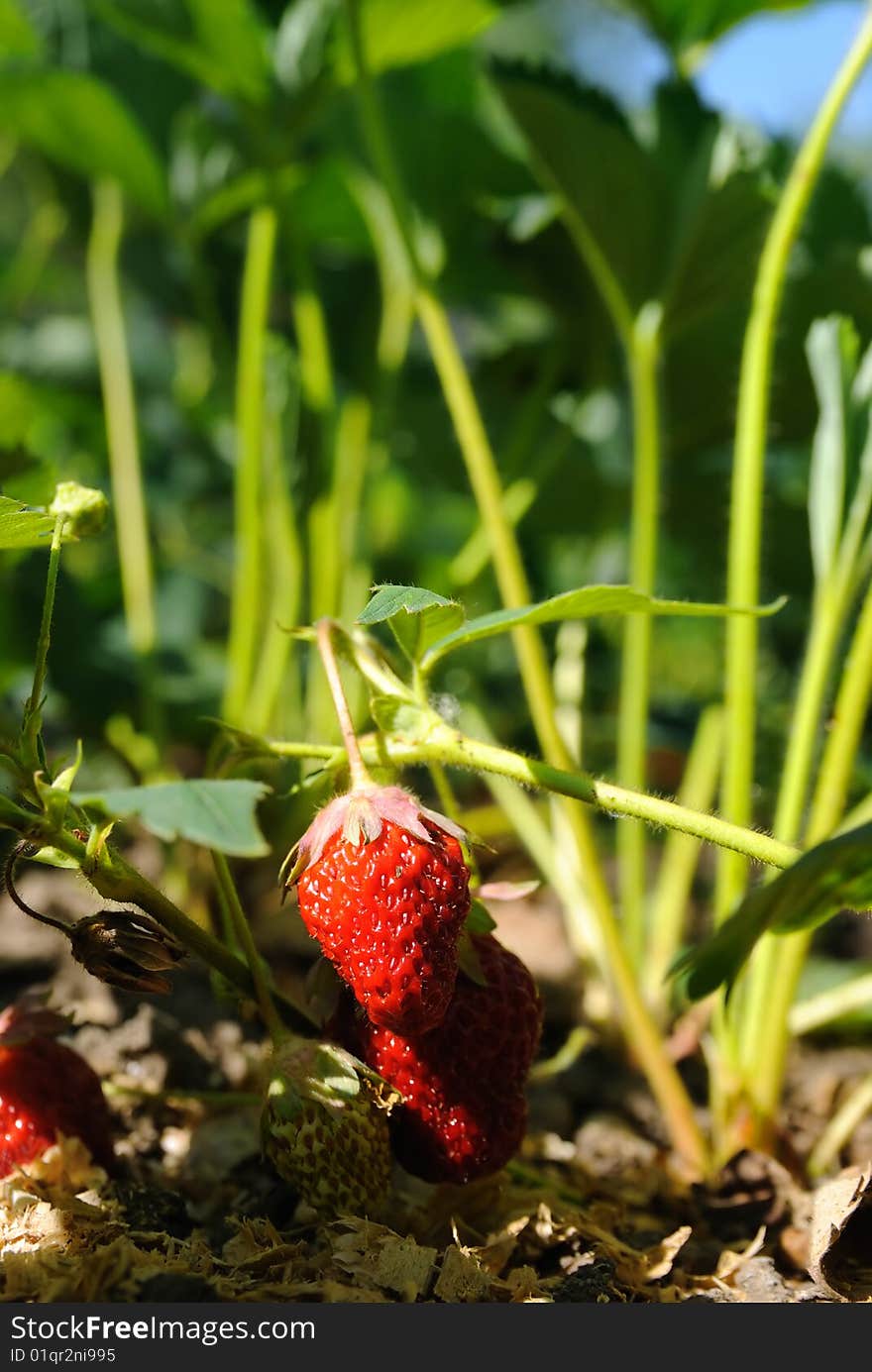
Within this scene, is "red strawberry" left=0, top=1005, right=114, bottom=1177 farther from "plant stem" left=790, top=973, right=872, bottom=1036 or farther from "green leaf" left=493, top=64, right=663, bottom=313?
"green leaf" left=493, top=64, right=663, bottom=313

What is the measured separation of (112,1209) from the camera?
504mm

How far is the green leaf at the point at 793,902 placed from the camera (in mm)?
382

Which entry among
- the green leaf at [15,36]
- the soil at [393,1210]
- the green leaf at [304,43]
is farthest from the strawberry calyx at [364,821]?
the green leaf at [15,36]

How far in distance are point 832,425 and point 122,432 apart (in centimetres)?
65

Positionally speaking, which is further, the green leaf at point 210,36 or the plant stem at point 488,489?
the green leaf at point 210,36

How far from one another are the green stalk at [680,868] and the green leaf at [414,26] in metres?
0.51

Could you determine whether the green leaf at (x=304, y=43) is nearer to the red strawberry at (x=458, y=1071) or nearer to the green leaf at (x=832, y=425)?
the green leaf at (x=832, y=425)

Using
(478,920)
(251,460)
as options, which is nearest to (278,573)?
(251,460)

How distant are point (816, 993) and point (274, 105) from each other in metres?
0.76

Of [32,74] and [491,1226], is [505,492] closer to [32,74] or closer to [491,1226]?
[32,74]

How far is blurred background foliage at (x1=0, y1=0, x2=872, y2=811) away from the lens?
805 mm

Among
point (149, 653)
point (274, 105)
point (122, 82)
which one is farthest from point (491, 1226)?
point (122, 82)

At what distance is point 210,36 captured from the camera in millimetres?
906

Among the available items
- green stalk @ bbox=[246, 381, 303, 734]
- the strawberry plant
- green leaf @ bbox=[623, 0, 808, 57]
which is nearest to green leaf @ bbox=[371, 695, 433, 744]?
the strawberry plant
